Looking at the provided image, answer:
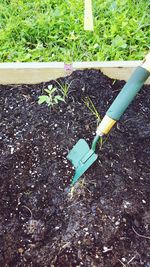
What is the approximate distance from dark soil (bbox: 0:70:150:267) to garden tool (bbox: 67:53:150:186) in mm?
42

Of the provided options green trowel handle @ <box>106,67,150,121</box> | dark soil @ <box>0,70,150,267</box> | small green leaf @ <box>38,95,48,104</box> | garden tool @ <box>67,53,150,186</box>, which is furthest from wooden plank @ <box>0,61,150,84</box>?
green trowel handle @ <box>106,67,150,121</box>

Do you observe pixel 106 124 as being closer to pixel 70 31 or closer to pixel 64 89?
pixel 64 89

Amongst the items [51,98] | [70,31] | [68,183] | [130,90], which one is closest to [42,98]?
[51,98]

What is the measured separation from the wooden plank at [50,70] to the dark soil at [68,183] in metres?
0.04

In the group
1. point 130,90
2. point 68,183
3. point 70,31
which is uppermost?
point 130,90

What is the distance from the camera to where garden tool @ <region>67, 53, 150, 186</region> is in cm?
150

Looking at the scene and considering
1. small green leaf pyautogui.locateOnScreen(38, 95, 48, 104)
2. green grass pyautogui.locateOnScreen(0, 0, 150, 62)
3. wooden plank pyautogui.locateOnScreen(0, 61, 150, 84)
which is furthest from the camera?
green grass pyautogui.locateOnScreen(0, 0, 150, 62)

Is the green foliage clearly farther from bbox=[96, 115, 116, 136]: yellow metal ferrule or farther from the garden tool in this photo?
bbox=[96, 115, 116, 136]: yellow metal ferrule

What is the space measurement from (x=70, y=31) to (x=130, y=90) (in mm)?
1065

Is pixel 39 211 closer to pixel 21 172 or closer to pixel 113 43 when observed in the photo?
pixel 21 172

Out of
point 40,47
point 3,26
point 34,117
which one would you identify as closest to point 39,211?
point 34,117

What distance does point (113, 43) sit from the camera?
7.79 ft

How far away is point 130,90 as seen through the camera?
151 cm

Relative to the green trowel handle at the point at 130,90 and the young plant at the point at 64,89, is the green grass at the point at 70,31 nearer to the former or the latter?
the young plant at the point at 64,89
